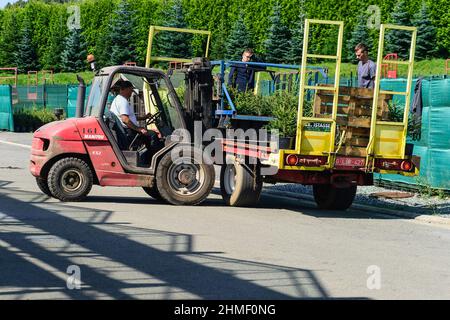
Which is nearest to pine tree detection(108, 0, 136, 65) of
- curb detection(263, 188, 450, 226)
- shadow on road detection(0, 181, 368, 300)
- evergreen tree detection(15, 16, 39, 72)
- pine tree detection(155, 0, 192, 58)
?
pine tree detection(155, 0, 192, 58)

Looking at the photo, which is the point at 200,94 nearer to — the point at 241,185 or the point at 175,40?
the point at 241,185

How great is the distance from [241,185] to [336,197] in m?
1.68

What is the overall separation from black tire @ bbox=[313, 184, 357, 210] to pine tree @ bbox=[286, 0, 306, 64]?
101 feet

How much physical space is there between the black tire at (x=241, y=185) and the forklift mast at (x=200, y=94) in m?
0.98

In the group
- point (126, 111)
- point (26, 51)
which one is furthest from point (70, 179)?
point (26, 51)

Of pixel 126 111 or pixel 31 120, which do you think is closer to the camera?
pixel 126 111

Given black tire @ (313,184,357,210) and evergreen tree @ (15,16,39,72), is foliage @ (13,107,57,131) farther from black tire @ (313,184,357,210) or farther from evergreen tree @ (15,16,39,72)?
black tire @ (313,184,357,210)

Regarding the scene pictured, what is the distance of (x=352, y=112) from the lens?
12859mm

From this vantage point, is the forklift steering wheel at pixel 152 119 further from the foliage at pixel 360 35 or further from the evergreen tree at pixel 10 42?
the evergreen tree at pixel 10 42

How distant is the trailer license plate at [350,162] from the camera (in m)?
12.7

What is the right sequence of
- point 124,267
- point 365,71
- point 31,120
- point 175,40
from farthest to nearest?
point 175,40
point 31,120
point 365,71
point 124,267

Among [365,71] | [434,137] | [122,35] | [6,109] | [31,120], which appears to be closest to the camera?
A: [365,71]

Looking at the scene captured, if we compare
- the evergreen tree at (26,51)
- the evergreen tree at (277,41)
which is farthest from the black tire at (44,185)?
the evergreen tree at (26,51)
